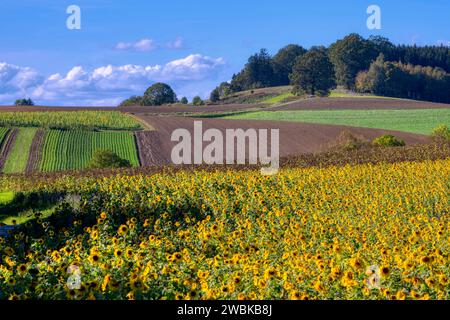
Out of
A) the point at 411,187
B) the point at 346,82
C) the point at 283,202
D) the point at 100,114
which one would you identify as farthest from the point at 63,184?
the point at 346,82

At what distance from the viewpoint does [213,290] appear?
25.6 feet

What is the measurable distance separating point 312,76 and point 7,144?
223 ft

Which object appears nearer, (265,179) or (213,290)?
(213,290)

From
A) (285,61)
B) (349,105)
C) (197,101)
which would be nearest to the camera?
(349,105)

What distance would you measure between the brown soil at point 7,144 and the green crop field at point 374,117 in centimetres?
2839

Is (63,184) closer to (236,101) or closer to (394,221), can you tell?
(394,221)

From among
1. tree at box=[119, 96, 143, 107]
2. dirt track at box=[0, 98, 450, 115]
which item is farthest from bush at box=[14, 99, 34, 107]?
dirt track at box=[0, 98, 450, 115]

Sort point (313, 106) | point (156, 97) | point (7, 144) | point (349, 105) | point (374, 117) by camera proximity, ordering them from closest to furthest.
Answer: point (7, 144)
point (374, 117)
point (349, 105)
point (313, 106)
point (156, 97)

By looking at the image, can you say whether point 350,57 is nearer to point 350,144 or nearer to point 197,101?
point 197,101

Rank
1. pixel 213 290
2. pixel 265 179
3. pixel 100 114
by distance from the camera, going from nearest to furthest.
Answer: pixel 213 290 → pixel 265 179 → pixel 100 114

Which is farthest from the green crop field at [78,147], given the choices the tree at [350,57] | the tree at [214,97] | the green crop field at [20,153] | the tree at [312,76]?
the tree at [350,57]

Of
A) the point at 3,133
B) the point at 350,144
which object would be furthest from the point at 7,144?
the point at 350,144

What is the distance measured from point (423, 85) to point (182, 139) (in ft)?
254

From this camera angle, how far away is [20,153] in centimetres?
4362
